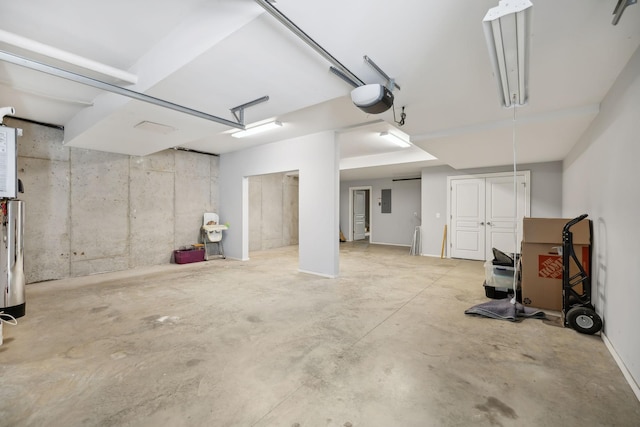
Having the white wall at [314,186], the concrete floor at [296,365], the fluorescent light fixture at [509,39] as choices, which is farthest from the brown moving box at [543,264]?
the white wall at [314,186]

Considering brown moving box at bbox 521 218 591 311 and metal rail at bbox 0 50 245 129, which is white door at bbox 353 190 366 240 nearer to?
brown moving box at bbox 521 218 591 311

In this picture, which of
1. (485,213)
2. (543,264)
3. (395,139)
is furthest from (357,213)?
(543,264)

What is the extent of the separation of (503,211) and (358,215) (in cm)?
511

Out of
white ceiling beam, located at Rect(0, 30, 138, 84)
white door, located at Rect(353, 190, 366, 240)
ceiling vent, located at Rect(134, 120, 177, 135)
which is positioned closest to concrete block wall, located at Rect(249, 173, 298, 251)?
white door, located at Rect(353, 190, 366, 240)

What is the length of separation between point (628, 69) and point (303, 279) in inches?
176

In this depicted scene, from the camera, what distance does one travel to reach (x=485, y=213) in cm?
670

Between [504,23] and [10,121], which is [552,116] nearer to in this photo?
[504,23]

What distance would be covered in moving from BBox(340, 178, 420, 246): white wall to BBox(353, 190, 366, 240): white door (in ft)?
2.47

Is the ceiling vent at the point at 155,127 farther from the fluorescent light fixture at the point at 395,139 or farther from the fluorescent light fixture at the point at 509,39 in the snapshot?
the fluorescent light fixture at the point at 509,39

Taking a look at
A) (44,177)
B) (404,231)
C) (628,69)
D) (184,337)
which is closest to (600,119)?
(628,69)

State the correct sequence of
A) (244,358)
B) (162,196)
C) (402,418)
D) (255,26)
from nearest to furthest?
(402,418)
(255,26)
(244,358)
(162,196)

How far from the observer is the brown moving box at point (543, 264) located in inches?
134

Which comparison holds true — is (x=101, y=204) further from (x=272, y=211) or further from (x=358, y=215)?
(x=358, y=215)

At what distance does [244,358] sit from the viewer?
233 cm
